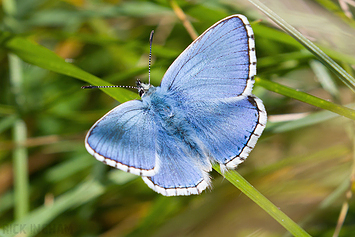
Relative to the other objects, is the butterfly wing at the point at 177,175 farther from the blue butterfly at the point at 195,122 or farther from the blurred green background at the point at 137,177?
the blurred green background at the point at 137,177

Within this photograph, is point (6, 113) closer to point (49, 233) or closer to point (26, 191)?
point (26, 191)

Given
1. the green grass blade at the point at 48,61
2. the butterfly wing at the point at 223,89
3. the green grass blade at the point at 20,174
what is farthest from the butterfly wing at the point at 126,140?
the green grass blade at the point at 20,174

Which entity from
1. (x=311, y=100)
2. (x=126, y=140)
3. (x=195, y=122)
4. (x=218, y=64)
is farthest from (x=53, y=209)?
(x=311, y=100)

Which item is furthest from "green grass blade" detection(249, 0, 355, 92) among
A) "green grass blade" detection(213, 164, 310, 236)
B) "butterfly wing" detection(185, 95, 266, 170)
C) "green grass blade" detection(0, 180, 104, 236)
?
"green grass blade" detection(0, 180, 104, 236)

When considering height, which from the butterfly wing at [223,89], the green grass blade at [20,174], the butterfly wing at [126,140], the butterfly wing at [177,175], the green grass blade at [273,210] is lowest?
the green grass blade at [20,174]

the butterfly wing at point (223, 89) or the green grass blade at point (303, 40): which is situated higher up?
the green grass blade at point (303, 40)

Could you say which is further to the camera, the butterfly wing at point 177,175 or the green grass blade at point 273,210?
the butterfly wing at point 177,175

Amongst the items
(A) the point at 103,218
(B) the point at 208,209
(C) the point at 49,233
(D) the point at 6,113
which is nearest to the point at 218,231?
(B) the point at 208,209

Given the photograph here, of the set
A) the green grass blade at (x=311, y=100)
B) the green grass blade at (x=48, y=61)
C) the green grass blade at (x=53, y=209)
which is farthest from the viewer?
the green grass blade at (x=53, y=209)

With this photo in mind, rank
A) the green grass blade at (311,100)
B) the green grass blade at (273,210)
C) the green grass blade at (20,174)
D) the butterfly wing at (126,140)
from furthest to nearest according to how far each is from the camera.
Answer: the green grass blade at (20,174) < the butterfly wing at (126,140) < the green grass blade at (311,100) < the green grass blade at (273,210)
